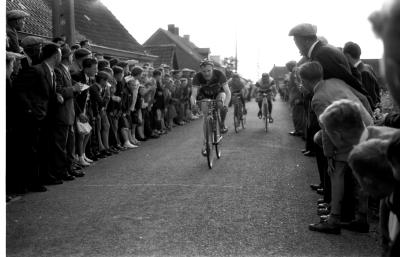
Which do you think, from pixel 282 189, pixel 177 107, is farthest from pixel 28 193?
pixel 177 107

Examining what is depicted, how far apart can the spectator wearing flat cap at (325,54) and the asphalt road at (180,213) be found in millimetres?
1720

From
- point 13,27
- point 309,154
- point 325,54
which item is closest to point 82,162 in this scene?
point 13,27

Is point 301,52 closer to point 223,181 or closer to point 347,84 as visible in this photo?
point 347,84

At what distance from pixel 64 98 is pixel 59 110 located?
0.25 m

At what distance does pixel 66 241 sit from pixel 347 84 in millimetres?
3663

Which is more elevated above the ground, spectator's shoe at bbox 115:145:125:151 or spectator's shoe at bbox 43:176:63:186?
spectator's shoe at bbox 43:176:63:186

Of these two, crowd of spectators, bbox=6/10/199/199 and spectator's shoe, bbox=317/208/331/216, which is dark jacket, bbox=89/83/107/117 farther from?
spectator's shoe, bbox=317/208/331/216

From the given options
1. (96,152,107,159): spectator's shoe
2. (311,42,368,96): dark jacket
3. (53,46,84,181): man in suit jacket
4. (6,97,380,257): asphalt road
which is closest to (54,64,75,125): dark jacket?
(53,46,84,181): man in suit jacket

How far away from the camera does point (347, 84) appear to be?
6.05 m

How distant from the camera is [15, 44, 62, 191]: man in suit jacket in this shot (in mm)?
7883

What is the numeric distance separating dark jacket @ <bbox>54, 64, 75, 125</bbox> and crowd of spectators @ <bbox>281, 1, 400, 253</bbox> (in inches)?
171

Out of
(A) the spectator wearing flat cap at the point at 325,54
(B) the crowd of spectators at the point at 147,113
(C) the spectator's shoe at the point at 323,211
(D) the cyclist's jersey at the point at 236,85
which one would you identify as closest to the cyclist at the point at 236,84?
(D) the cyclist's jersey at the point at 236,85

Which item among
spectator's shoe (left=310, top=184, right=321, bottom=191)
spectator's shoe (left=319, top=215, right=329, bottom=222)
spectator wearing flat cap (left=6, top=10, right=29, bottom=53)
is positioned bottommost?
spectator's shoe (left=310, top=184, right=321, bottom=191)

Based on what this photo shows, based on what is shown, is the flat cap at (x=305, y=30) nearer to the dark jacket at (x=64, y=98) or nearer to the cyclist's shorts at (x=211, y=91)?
the dark jacket at (x=64, y=98)
